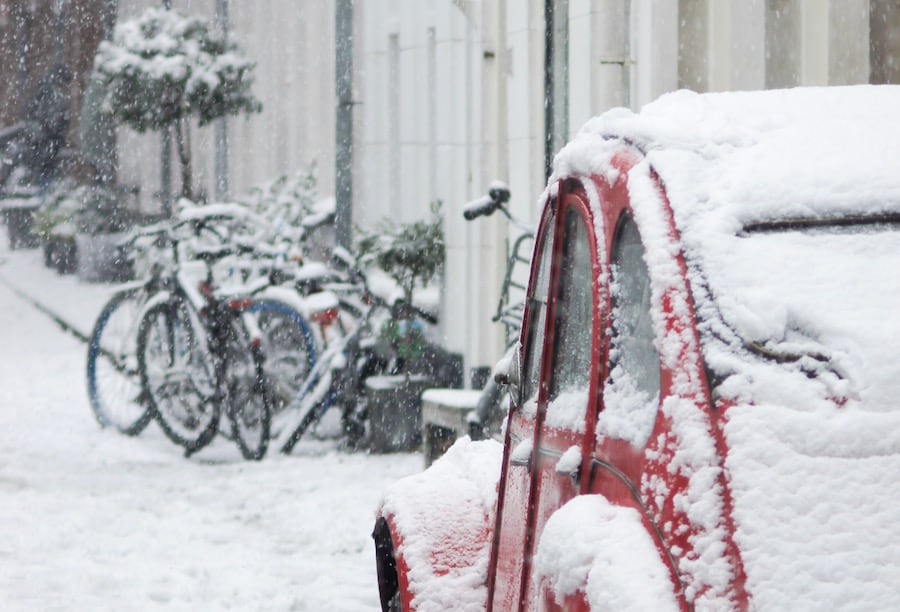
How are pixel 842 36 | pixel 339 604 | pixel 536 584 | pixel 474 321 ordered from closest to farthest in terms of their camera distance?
pixel 536 584, pixel 339 604, pixel 842 36, pixel 474 321

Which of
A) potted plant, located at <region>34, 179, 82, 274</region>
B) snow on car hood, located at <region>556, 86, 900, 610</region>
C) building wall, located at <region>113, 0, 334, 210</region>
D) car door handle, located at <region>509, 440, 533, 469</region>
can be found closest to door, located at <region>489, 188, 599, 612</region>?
car door handle, located at <region>509, 440, 533, 469</region>

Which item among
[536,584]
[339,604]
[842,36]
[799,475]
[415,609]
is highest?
[842,36]

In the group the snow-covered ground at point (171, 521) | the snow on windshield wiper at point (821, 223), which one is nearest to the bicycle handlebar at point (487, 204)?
the snow-covered ground at point (171, 521)

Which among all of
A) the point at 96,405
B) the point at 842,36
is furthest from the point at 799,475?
the point at 96,405

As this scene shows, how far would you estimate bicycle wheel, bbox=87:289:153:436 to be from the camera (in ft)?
31.8

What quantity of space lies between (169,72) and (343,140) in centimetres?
572

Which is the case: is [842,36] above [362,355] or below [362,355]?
above

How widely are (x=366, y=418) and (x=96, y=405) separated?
200cm

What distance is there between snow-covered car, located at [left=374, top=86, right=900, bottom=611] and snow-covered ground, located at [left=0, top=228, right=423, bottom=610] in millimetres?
3126

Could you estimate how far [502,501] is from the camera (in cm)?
339

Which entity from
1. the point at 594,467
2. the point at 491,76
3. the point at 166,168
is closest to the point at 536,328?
the point at 594,467

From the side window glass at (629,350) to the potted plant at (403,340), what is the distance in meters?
6.80

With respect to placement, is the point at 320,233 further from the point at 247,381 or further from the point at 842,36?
the point at 842,36

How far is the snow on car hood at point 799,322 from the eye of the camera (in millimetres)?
2113
